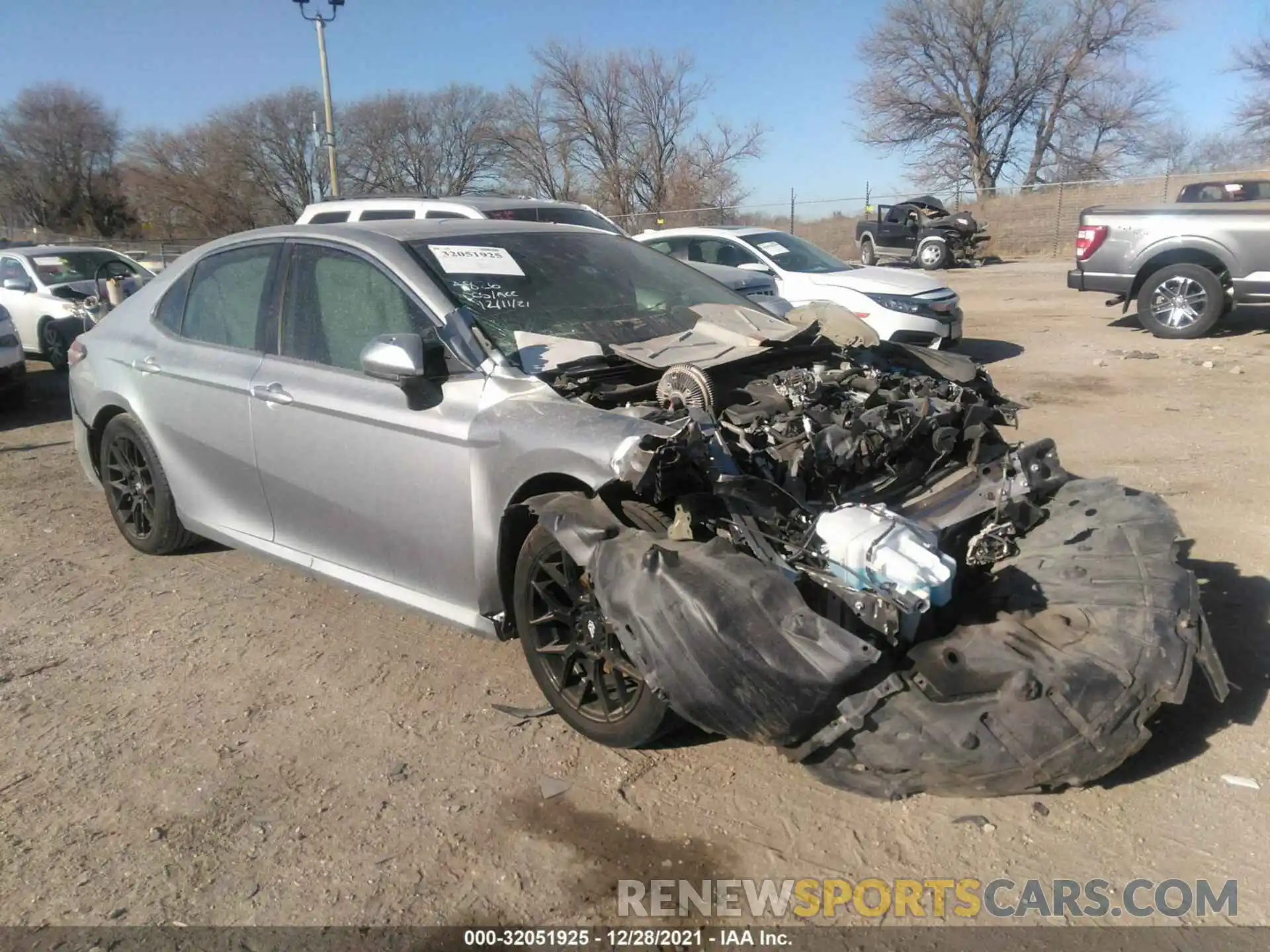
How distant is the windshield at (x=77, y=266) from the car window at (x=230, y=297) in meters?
8.90

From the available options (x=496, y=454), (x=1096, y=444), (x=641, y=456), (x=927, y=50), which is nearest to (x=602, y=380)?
(x=496, y=454)

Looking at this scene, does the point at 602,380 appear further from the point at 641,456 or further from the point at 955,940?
the point at 955,940

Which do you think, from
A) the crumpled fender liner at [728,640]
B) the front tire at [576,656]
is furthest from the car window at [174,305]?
the crumpled fender liner at [728,640]

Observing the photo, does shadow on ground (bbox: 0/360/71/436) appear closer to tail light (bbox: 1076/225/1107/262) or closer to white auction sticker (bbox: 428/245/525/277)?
white auction sticker (bbox: 428/245/525/277)

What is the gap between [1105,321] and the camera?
13.6m

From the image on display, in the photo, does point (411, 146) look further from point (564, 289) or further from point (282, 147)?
point (564, 289)

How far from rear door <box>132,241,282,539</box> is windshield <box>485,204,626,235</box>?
189 inches

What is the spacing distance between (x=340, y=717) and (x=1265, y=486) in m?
5.40

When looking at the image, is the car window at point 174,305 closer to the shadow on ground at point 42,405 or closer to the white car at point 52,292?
the shadow on ground at point 42,405

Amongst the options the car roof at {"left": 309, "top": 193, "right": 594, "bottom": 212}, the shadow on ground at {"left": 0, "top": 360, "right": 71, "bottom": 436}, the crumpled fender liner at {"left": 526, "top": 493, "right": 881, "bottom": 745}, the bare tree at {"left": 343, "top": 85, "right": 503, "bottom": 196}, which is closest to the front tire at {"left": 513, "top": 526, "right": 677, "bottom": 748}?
the crumpled fender liner at {"left": 526, "top": 493, "right": 881, "bottom": 745}

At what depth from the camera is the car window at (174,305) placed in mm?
4828

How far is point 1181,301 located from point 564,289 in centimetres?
1029

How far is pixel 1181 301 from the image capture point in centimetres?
1153

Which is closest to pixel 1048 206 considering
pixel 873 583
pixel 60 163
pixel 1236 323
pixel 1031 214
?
pixel 1031 214
